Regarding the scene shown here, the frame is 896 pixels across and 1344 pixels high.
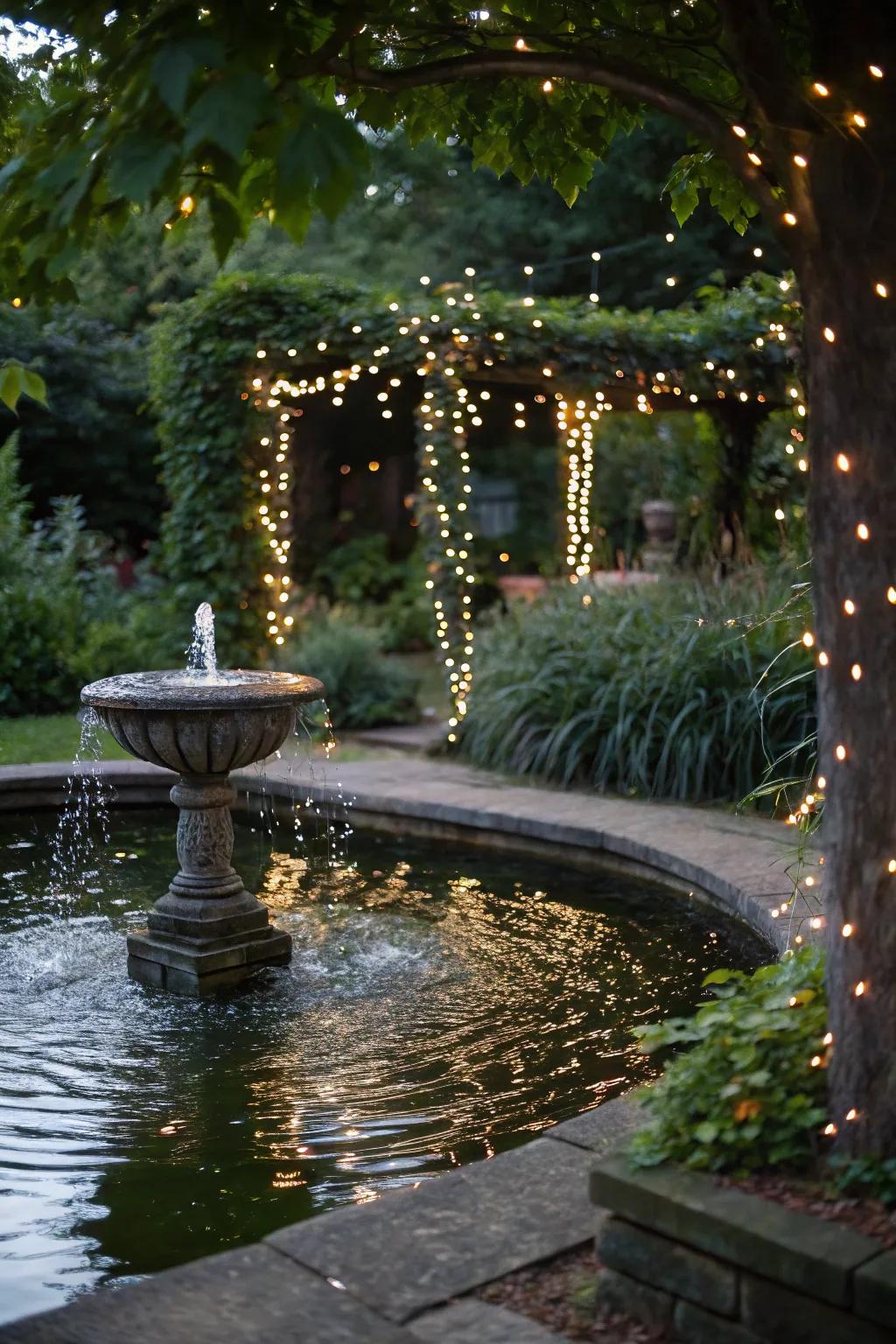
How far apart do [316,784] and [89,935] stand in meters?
2.43

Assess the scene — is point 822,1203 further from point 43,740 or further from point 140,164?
point 43,740

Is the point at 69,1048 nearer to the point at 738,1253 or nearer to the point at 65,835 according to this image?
the point at 738,1253

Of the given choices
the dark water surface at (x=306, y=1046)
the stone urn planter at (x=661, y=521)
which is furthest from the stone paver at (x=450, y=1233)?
the stone urn planter at (x=661, y=521)

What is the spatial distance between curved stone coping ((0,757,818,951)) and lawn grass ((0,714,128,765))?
1.82ft

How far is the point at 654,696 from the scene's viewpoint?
7.97 metres

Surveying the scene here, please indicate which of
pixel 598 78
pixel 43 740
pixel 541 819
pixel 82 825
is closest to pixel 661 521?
pixel 43 740

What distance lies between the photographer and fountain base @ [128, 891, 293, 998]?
5.02 m

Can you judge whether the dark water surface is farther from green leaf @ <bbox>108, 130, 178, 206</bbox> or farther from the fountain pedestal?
green leaf @ <bbox>108, 130, 178, 206</bbox>

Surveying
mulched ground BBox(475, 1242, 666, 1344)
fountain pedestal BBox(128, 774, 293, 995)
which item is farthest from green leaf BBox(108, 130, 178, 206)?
fountain pedestal BBox(128, 774, 293, 995)

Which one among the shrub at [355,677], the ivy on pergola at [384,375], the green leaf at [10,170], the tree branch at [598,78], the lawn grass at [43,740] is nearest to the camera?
the green leaf at [10,170]

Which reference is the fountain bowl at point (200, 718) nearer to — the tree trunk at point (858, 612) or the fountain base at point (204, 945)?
the fountain base at point (204, 945)

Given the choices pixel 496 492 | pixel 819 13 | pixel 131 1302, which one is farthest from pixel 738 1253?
pixel 496 492

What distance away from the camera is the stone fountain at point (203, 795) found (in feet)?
16.3

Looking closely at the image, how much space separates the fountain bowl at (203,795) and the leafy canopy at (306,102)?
1.92 metres
